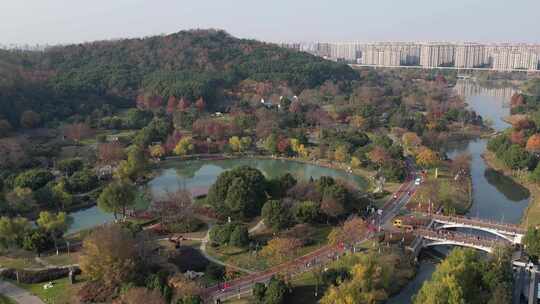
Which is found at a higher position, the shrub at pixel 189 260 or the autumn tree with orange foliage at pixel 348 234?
the autumn tree with orange foliage at pixel 348 234

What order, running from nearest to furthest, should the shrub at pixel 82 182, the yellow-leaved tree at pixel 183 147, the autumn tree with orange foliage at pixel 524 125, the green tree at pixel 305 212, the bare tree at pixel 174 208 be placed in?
the green tree at pixel 305 212 < the bare tree at pixel 174 208 < the shrub at pixel 82 182 < the yellow-leaved tree at pixel 183 147 < the autumn tree with orange foliage at pixel 524 125

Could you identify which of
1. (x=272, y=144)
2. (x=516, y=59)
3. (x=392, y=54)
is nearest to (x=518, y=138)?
(x=272, y=144)

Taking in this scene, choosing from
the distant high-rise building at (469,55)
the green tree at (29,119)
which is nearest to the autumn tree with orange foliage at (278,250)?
the green tree at (29,119)

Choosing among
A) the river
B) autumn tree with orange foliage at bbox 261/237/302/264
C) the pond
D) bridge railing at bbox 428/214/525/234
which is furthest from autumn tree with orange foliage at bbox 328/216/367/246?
the pond

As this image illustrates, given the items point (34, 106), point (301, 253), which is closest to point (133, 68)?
point (34, 106)

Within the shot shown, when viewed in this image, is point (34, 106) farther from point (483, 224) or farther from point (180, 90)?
point (483, 224)

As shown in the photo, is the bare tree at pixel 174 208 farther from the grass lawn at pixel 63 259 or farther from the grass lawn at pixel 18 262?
the grass lawn at pixel 18 262
